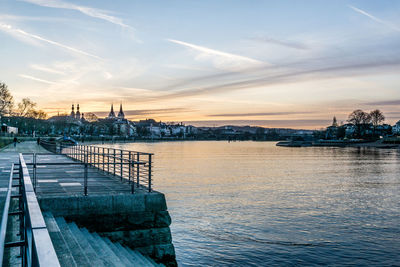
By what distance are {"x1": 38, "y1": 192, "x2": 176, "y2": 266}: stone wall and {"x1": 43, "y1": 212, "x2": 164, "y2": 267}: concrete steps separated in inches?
10.3

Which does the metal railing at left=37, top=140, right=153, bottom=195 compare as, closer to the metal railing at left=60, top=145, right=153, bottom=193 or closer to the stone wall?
the metal railing at left=60, top=145, right=153, bottom=193

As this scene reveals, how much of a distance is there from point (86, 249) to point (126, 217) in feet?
8.49

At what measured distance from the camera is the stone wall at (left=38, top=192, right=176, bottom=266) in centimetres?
1089

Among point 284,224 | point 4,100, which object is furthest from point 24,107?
point 284,224

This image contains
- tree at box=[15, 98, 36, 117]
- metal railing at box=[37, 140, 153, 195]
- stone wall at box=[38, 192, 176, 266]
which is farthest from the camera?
tree at box=[15, 98, 36, 117]

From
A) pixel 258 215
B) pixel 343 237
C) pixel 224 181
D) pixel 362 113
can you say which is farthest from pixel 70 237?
pixel 362 113

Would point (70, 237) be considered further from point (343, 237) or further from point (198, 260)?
point (343, 237)

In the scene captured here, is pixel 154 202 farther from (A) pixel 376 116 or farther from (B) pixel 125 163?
(A) pixel 376 116

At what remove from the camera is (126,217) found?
11523 mm

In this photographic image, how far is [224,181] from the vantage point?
38.2m

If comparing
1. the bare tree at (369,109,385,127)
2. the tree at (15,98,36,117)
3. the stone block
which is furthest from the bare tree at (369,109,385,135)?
the stone block

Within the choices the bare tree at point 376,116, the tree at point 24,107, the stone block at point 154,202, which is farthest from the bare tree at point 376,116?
the stone block at point 154,202

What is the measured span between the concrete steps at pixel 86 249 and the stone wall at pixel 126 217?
0.26m

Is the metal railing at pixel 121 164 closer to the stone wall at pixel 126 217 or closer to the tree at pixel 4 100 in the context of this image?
the stone wall at pixel 126 217
